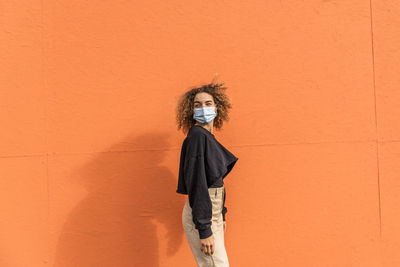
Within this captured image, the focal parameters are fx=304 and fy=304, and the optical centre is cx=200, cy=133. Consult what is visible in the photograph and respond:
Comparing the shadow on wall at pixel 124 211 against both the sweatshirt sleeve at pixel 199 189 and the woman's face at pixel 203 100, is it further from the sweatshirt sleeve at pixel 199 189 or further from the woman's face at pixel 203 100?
the sweatshirt sleeve at pixel 199 189

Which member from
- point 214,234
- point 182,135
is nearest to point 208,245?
point 214,234

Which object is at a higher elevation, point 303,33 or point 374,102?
point 303,33

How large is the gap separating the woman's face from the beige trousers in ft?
2.00

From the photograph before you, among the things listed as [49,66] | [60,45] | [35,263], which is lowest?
[35,263]

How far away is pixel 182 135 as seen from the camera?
2.83 m

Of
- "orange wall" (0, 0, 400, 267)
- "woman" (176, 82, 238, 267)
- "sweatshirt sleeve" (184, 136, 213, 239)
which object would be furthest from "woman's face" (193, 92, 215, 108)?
"orange wall" (0, 0, 400, 267)

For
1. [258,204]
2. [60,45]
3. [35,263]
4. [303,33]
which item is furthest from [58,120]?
[303,33]

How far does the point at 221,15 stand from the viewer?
9.31 ft

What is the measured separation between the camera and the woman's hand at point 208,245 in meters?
1.95

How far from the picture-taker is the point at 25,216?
277 centimetres

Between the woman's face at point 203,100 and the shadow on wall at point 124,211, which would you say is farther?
the shadow on wall at point 124,211

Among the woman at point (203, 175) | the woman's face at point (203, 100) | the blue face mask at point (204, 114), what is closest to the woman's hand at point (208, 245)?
the woman at point (203, 175)

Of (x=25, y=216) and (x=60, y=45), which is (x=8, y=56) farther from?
(x=25, y=216)

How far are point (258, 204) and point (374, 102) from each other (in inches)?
57.8
